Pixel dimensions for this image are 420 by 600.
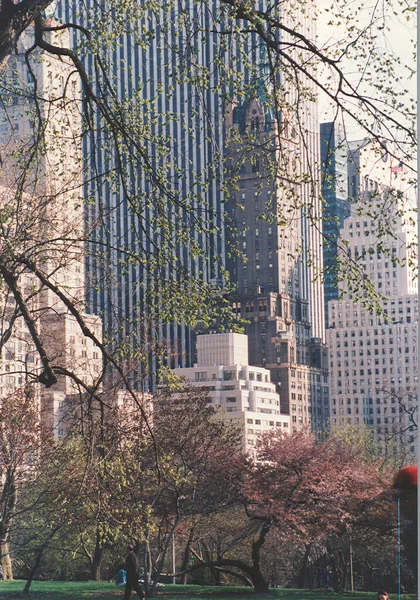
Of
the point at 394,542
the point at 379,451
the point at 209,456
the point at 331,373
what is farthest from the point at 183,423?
the point at 331,373

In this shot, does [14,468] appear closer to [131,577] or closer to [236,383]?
[131,577]

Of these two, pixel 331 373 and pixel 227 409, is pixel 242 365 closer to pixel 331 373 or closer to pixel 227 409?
pixel 227 409

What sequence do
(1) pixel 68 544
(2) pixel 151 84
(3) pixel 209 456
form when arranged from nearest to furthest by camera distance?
(1) pixel 68 544, (3) pixel 209 456, (2) pixel 151 84

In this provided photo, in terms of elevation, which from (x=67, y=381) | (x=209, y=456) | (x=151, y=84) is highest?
(x=151, y=84)

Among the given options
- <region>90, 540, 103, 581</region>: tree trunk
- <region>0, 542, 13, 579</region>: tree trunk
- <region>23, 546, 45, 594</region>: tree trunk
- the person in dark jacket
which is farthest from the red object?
<region>0, 542, 13, 579</region>: tree trunk

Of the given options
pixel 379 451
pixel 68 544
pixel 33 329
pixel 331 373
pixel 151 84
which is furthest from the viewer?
pixel 331 373
